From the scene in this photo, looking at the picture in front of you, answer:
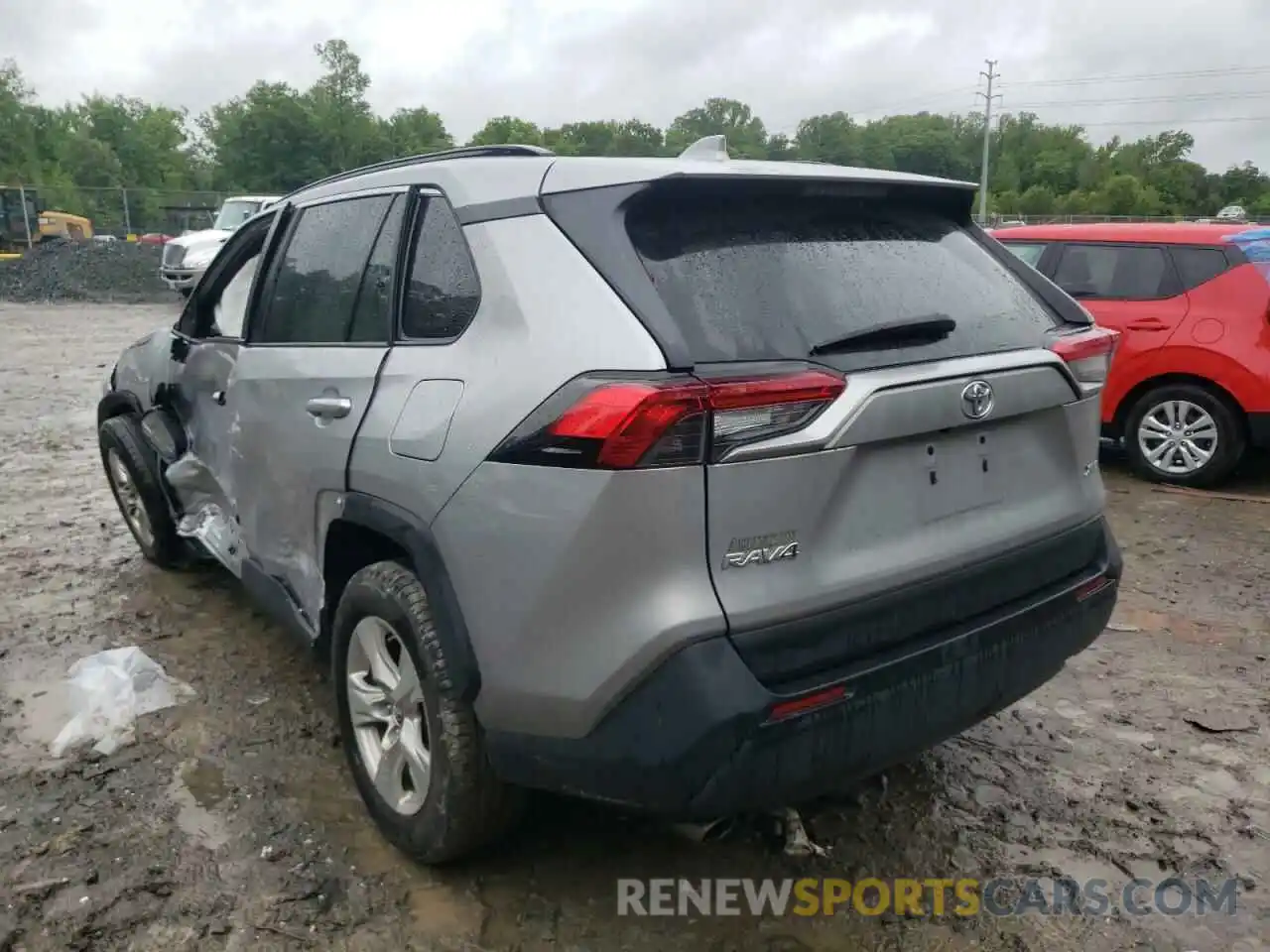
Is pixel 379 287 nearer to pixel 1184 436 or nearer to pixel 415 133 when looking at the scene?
pixel 1184 436

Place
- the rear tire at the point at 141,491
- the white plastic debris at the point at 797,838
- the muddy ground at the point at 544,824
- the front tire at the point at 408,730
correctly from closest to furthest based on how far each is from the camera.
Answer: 1. the front tire at the point at 408,730
2. the muddy ground at the point at 544,824
3. the white plastic debris at the point at 797,838
4. the rear tire at the point at 141,491

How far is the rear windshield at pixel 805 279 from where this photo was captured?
215cm

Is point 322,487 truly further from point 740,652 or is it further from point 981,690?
point 981,690

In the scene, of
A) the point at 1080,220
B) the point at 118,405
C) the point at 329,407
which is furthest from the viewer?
the point at 1080,220

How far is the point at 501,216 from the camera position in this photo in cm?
240

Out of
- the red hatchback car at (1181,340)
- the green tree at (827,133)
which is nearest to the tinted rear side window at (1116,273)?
the red hatchback car at (1181,340)

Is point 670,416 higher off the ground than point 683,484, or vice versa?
point 670,416

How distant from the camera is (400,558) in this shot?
8.50 ft

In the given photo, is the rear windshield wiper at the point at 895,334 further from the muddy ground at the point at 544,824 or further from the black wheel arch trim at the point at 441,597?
the muddy ground at the point at 544,824

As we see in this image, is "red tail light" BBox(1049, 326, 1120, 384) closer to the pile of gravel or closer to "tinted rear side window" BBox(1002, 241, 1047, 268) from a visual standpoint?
"tinted rear side window" BBox(1002, 241, 1047, 268)

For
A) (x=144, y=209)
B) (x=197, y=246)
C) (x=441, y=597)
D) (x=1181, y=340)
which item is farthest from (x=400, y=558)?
(x=144, y=209)

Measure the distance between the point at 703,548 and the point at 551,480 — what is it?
340mm
